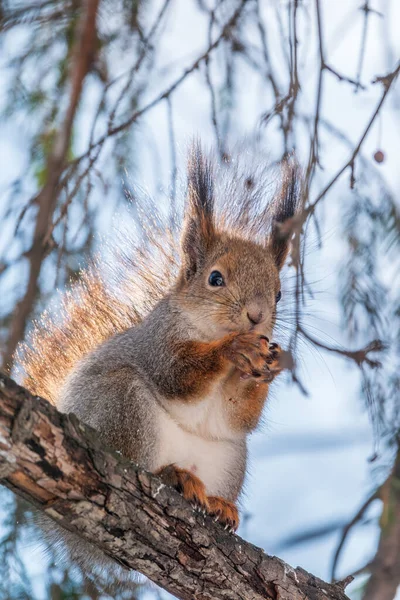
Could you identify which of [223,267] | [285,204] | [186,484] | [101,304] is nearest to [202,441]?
[186,484]

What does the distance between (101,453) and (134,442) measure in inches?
15.6

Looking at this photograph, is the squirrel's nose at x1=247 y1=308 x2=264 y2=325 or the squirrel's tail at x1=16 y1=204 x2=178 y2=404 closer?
the squirrel's nose at x1=247 y1=308 x2=264 y2=325

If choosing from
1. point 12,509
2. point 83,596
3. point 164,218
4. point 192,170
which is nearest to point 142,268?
point 164,218

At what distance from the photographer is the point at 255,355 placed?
6.58 feet

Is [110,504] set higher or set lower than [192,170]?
lower

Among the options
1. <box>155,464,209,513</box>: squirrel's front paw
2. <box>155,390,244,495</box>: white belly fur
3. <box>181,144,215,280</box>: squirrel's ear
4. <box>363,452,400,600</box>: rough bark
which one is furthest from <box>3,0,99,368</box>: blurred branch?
<box>363,452,400,600</box>: rough bark

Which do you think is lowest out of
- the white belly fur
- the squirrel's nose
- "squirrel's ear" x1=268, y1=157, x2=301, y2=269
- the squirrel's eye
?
the white belly fur

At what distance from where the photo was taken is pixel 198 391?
6.84ft

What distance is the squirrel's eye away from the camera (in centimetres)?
225

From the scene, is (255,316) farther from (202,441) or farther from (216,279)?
(202,441)

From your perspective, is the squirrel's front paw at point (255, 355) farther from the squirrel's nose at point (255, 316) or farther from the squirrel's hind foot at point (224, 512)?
the squirrel's hind foot at point (224, 512)

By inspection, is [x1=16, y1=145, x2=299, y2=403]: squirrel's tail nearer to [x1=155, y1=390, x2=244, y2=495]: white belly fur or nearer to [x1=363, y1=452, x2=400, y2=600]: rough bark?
[x1=155, y1=390, x2=244, y2=495]: white belly fur

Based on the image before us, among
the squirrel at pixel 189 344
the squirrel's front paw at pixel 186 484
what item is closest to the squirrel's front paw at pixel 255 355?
the squirrel at pixel 189 344

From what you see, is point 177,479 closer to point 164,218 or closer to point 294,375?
point 294,375
